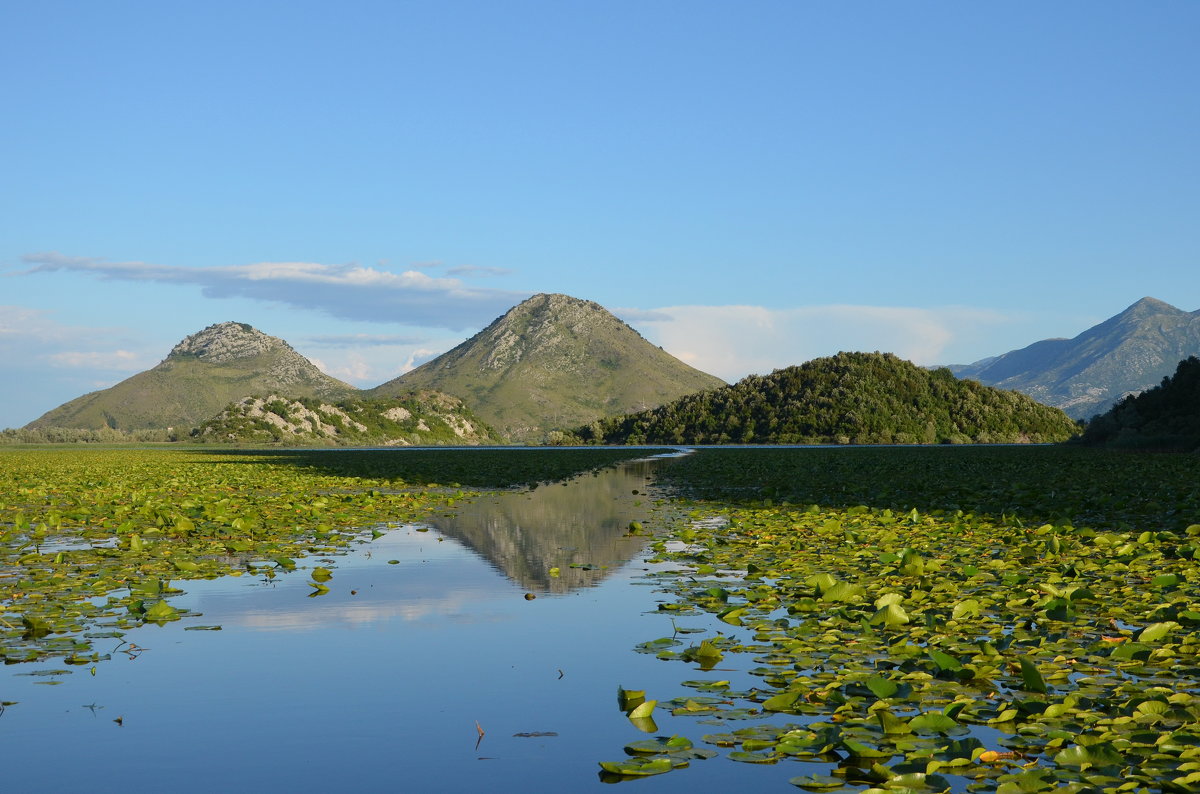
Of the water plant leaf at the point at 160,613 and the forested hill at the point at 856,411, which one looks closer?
the water plant leaf at the point at 160,613

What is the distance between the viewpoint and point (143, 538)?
61.1 ft

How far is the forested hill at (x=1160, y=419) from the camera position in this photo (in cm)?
6400

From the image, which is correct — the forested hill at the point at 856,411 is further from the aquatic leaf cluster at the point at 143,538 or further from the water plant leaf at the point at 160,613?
the water plant leaf at the point at 160,613

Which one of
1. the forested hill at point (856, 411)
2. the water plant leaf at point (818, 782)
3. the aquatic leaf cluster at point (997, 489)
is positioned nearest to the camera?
the water plant leaf at point (818, 782)

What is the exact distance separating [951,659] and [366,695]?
16.0ft

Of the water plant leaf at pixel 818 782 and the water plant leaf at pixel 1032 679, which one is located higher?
the water plant leaf at pixel 1032 679

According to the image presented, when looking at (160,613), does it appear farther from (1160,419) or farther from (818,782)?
(1160,419)

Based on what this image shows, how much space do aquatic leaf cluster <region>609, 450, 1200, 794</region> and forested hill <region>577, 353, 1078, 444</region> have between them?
396 feet

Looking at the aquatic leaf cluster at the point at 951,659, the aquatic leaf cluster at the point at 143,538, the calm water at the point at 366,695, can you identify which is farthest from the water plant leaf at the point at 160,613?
the aquatic leaf cluster at the point at 951,659

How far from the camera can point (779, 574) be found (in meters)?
14.1

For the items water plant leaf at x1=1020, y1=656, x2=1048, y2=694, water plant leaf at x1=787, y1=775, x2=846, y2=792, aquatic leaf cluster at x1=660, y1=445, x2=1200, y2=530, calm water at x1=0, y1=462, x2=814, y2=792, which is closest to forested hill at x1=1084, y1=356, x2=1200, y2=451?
aquatic leaf cluster at x1=660, y1=445, x2=1200, y2=530

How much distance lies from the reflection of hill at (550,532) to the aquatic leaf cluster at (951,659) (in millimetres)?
1677

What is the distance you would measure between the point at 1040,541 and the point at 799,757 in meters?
12.5

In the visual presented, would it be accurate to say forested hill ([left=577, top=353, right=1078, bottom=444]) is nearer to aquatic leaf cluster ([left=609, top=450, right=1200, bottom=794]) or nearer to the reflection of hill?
the reflection of hill
